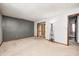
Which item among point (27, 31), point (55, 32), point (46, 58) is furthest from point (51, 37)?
point (46, 58)

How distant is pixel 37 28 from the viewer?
9789 mm

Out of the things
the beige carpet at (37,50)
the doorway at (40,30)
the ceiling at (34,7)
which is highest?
the ceiling at (34,7)

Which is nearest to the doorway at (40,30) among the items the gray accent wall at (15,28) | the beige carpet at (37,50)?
the gray accent wall at (15,28)

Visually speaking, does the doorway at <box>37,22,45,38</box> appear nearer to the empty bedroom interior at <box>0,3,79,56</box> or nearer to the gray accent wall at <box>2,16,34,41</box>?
the empty bedroom interior at <box>0,3,79,56</box>

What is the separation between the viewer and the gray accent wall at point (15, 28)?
6.21 m

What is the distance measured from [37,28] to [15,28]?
10.6 feet

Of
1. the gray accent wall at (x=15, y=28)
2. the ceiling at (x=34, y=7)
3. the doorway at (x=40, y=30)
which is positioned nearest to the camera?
the ceiling at (x=34, y=7)

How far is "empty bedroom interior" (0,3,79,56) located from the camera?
3.70 meters

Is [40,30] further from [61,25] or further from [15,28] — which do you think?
[61,25]

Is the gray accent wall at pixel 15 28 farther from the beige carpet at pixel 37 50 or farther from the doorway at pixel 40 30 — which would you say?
the beige carpet at pixel 37 50

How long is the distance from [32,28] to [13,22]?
3260 mm

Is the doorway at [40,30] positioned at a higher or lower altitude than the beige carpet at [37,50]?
higher

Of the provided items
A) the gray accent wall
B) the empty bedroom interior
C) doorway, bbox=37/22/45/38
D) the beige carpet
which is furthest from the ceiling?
doorway, bbox=37/22/45/38

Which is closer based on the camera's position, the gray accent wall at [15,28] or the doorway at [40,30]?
the gray accent wall at [15,28]
